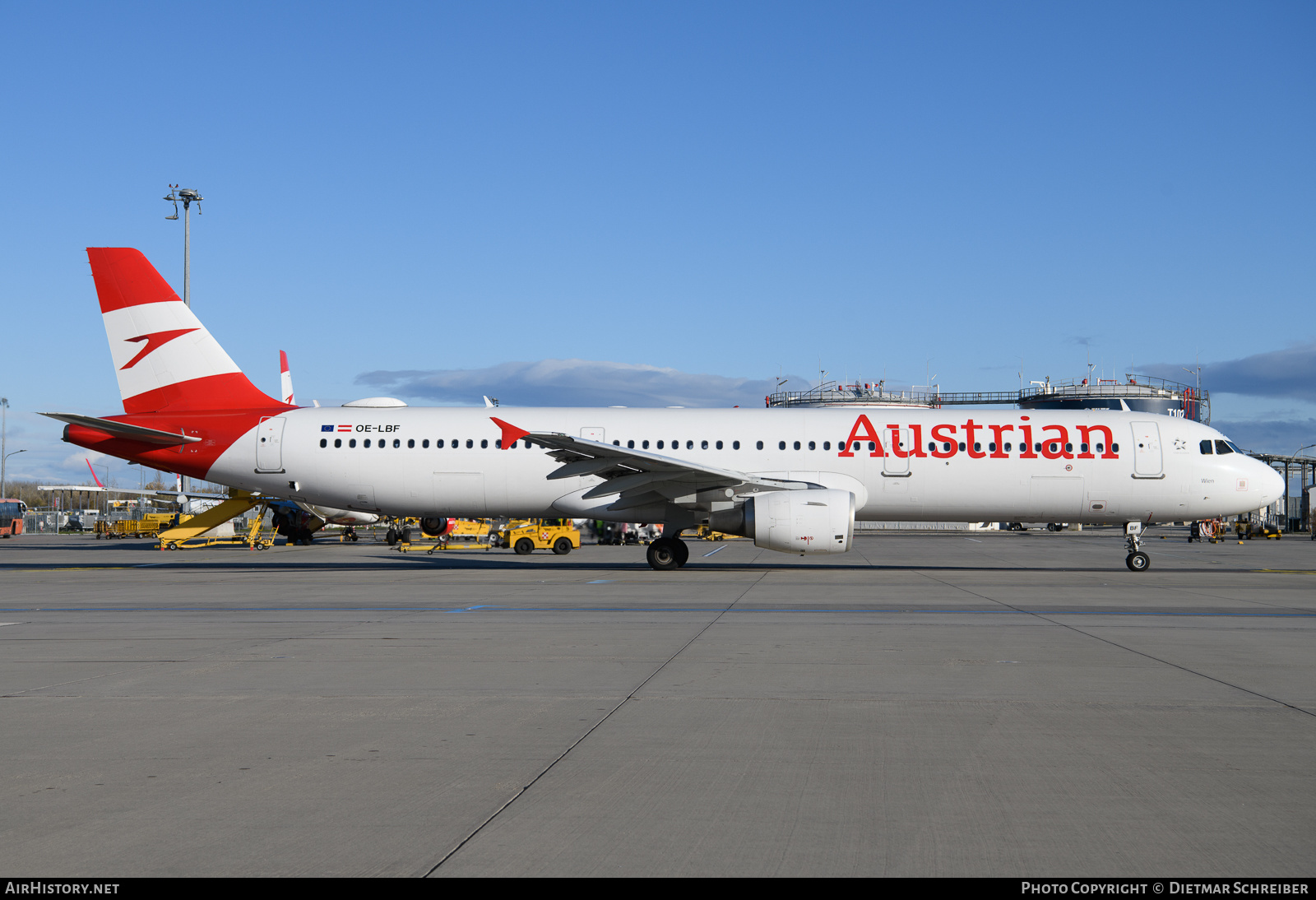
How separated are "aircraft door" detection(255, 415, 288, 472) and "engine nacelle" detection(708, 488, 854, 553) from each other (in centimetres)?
1104

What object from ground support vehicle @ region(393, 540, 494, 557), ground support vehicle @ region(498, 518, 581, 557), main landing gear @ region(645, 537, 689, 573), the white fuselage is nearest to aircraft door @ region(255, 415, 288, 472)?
the white fuselage

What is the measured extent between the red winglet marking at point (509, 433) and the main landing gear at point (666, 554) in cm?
393

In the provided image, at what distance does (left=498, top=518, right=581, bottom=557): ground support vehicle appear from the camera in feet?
105

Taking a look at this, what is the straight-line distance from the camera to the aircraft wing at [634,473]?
1995cm

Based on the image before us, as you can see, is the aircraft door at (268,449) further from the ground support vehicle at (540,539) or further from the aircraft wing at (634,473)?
the ground support vehicle at (540,539)

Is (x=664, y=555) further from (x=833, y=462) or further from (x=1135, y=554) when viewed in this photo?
(x=1135, y=554)

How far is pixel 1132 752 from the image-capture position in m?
5.48

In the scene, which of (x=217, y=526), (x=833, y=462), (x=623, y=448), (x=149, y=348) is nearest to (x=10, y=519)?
(x=217, y=526)

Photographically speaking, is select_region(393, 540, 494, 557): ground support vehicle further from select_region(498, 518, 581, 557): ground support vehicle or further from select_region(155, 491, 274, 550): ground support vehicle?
select_region(155, 491, 274, 550): ground support vehicle

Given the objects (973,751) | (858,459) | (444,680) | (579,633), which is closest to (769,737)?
(973,751)

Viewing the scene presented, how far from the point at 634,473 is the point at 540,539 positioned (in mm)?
13188

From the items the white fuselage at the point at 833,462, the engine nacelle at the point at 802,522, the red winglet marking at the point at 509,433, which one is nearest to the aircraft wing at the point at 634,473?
the red winglet marking at the point at 509,433

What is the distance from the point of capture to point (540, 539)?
111ft

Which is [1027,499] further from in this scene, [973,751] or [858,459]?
[973,751]
